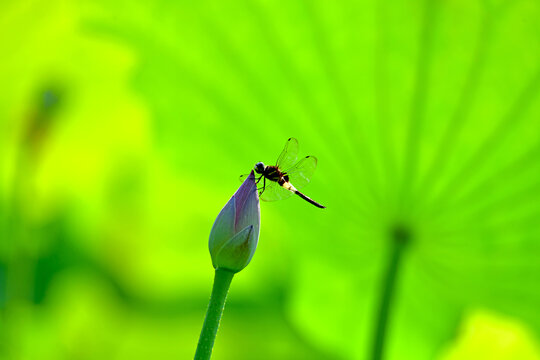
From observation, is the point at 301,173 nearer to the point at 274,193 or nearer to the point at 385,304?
the point at 274,193

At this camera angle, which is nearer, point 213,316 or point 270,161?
point 213,316

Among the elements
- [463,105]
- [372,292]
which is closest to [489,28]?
[463,105]

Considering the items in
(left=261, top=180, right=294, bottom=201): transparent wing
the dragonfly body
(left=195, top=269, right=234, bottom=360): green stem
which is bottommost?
(left=195, top=269, right=234, bottom=360): green stem

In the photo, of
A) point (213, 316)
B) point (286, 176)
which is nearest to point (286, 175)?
point (286, 176)

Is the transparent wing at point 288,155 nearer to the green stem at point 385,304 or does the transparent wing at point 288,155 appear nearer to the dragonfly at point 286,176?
the dragonfly at point 286,176

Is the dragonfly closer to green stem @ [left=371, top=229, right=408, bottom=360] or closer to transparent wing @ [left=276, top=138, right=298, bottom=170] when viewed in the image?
transparent wing @ [left=276, top=138, right=298, bottom=170]

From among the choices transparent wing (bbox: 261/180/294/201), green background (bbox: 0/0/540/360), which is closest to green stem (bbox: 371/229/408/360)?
green background (bbox: 0/0/540/360)

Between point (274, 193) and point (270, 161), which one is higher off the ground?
point (270, 161)
